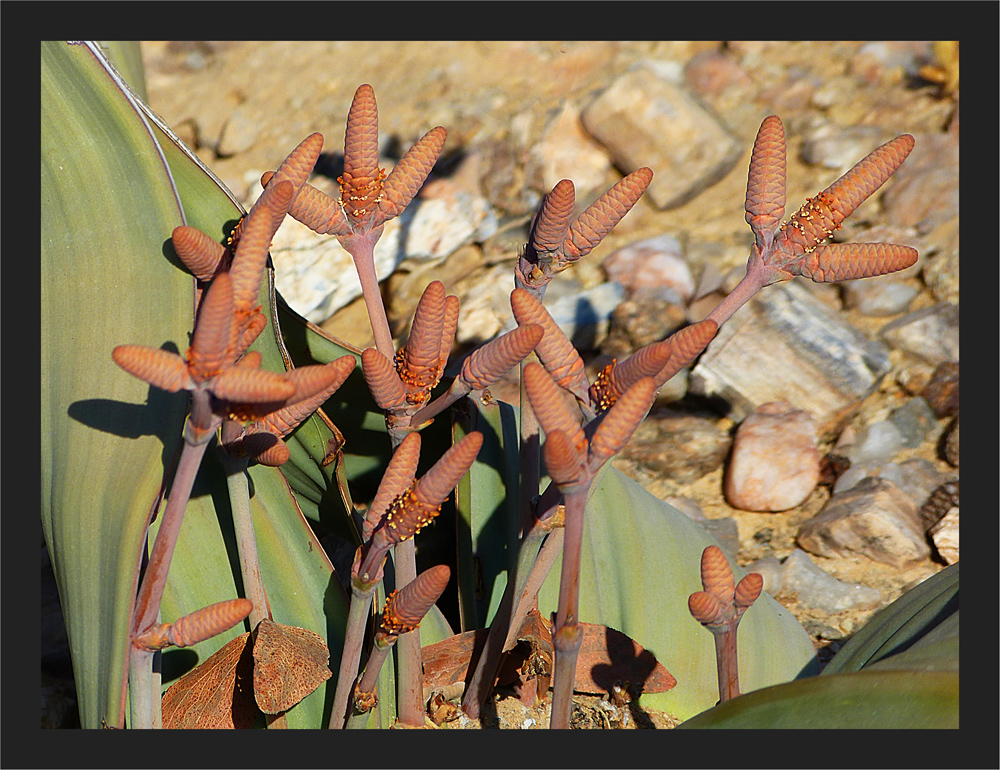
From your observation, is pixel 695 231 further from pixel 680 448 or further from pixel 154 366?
pixel 154 366

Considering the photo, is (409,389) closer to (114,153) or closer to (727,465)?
(114,153)

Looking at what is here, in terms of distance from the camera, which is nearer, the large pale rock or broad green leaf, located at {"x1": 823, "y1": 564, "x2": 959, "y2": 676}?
broad green leaf, located at {"x1": 823, "y1": 564, "x2": 959, "y2": 676}

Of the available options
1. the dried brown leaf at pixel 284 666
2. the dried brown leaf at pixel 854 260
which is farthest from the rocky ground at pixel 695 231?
the dried brown leaf at pixel 854 260

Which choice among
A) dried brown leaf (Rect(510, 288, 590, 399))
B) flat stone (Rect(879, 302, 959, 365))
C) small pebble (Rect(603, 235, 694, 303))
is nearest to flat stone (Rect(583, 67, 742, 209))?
small pebble (Rect(603, 235, 694, 303))

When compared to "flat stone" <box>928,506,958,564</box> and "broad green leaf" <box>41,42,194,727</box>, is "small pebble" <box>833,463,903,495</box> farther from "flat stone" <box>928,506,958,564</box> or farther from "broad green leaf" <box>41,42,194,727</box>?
"broad green leaf" <box>41,42,194,727</box>

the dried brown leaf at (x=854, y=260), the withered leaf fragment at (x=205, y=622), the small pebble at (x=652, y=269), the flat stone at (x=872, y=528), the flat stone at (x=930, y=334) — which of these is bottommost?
the flat stone at (x=872, y=528)

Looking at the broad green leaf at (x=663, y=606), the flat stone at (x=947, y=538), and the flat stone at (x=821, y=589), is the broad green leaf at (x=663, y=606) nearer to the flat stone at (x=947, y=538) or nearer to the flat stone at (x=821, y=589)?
the flat stone at (x=821, y=589)

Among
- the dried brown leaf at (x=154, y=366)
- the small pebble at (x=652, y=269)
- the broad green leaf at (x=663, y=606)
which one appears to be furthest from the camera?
the small pebble at (x=652, y=269)

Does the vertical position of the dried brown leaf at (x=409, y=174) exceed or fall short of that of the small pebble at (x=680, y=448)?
it exceeds it
